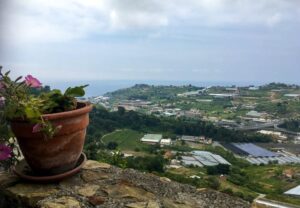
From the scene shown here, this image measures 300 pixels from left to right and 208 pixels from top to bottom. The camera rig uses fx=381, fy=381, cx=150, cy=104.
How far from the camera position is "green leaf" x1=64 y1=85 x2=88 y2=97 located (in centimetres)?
225

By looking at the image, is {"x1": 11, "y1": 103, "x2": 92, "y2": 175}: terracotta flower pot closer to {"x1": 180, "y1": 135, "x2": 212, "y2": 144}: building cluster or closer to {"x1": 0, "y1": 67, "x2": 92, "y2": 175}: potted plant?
{"x1": 0, "y1": 67, "x2": 92, "y2": 175}: potted plant

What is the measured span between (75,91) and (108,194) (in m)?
0.63

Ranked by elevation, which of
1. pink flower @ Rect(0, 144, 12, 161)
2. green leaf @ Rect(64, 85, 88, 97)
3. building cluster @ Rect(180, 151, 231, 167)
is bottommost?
building cluster @ Rect(180, 151, 231, 167)

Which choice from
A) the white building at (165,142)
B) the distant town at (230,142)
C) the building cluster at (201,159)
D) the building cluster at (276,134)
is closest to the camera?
the distant town at (230,142)

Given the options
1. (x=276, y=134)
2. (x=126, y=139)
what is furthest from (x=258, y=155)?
(x=126, y=139)

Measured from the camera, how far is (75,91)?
2.27 metres

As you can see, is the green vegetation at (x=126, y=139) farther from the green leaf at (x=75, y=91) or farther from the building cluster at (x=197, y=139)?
the green leaf at (x=75, y=91)

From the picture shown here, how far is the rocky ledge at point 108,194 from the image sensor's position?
2.04 m

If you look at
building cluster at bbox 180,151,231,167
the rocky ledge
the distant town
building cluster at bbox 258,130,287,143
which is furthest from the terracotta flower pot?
building cluster at bbox 258,130,287,143

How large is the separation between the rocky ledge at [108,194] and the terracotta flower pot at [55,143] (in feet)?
0.37

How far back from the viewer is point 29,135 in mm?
2094

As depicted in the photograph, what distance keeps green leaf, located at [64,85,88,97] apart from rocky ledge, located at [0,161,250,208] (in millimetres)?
510

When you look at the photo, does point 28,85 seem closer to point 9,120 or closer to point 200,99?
point 9,120

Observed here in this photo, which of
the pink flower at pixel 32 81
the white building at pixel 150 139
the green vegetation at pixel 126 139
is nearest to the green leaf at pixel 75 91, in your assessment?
the pink flower at pixel 32 81
